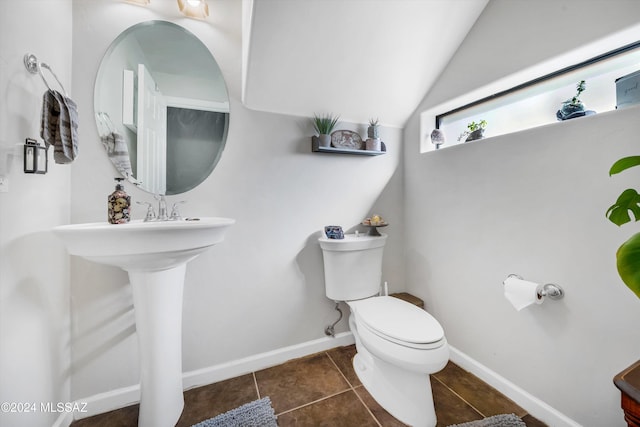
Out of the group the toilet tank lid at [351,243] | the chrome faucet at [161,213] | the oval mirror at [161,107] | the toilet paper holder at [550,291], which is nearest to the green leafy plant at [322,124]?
the oval mirror at [161,107]

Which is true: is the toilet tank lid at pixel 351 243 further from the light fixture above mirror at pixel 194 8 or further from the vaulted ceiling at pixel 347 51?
the light fixture above mirror at pixel 194 8

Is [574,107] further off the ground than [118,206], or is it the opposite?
[574,107]

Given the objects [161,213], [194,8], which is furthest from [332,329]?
[194,8]

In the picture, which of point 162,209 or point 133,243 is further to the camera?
point 162,209

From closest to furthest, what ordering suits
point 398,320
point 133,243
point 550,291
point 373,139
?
1. point 133,243
2. point 550,291
3. point 398,320
4. point 373,139

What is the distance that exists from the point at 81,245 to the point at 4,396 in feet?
1.71

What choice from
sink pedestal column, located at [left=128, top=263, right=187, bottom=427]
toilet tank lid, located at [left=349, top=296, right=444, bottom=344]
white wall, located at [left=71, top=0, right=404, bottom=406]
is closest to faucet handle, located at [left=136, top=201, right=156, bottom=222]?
white wall, located at [left=71, top=0, right=404, bottom=406]

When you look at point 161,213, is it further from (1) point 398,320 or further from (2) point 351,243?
(1) point 398,320

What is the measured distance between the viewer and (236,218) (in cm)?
145

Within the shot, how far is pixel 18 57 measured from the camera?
86 cm

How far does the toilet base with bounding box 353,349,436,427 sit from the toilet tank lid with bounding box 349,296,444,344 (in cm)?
20

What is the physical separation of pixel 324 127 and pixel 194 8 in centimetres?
94

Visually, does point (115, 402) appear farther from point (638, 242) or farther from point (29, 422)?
point (638, 242)

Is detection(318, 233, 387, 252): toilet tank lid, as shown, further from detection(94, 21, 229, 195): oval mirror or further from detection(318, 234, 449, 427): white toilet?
detection(94, 21, 229, 195): oval mirror
